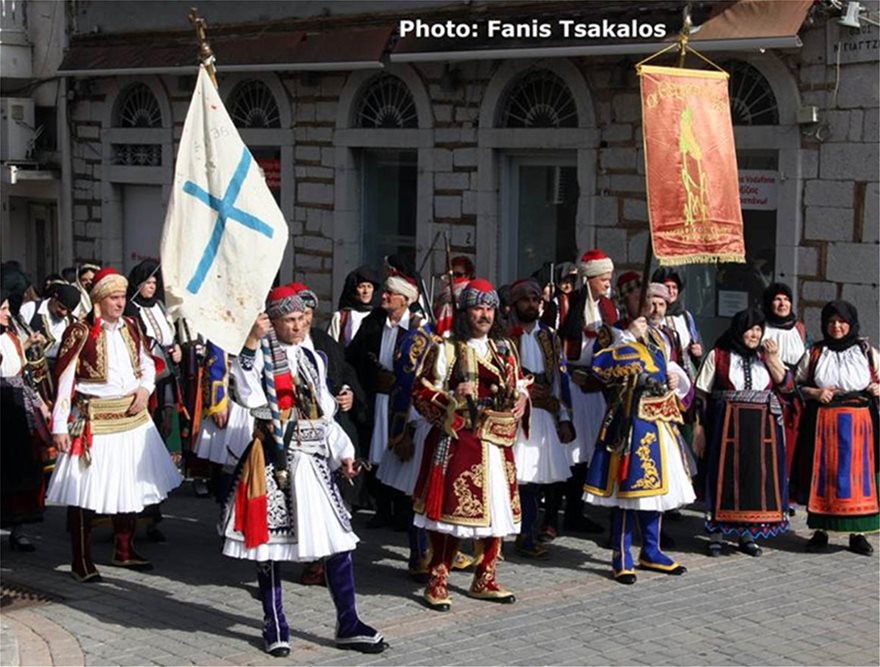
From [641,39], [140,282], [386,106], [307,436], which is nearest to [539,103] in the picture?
[641,39]

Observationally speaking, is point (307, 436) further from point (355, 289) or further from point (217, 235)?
point (355, 289)

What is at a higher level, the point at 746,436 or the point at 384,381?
the point at 384,381

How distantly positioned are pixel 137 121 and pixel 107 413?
1265cm

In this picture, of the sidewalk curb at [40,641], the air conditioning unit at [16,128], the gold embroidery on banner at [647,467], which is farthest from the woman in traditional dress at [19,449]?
the air conditioning unit at [16,128]

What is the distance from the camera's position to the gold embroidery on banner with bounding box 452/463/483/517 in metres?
8.52

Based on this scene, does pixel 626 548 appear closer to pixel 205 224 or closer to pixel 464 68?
pixel 205 224

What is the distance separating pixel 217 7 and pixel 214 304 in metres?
12.8

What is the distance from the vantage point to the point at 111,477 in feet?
30.3

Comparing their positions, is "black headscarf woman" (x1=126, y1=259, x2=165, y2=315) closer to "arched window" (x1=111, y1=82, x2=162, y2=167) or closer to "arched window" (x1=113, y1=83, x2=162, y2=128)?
"arched window" (x1=111, y1=82, x2=162, y2=167)

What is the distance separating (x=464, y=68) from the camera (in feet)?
53.7

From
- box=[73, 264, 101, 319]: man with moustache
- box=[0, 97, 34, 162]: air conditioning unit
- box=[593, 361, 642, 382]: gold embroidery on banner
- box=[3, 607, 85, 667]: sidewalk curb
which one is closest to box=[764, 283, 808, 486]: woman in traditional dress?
box=[593, 361, 642, 382]: gold embroidery on banner

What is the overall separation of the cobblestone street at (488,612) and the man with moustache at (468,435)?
1.65ft

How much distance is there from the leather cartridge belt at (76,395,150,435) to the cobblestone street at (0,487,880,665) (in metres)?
0.96

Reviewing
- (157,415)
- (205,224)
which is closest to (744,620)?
(205,224)
